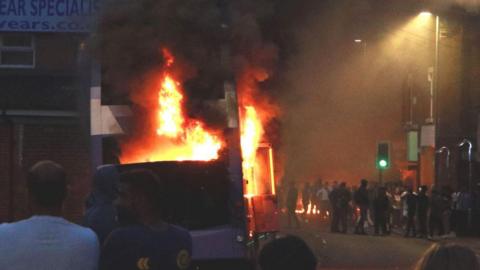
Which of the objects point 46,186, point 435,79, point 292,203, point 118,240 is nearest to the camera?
point 46,186

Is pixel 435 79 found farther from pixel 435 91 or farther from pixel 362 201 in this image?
pixel 362 201

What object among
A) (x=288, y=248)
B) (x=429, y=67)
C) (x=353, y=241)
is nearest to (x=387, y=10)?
(x=353, y=241)

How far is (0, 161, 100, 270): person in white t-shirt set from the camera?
13.5 feet

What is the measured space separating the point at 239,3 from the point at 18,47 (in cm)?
862

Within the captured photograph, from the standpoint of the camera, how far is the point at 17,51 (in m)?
20.1

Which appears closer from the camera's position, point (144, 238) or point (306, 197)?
point (144, 238)

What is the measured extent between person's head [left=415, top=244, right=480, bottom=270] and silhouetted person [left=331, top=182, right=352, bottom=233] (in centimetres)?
2267

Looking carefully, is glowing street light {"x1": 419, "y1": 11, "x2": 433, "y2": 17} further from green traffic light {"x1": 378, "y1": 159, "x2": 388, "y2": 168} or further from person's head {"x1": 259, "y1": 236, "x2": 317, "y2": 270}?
person's head {"x1": 259, "y1": 236, "x2": 317, "y2": 270}

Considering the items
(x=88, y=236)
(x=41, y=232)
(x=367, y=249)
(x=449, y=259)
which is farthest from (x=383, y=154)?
(x=449, y=259)

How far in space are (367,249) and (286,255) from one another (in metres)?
17.9

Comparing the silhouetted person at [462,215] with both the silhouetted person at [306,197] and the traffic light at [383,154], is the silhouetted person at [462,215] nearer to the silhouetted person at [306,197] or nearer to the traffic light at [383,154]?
the traffic light at [383,154]

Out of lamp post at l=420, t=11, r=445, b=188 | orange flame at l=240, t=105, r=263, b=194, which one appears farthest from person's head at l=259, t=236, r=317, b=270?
lamp post at l=420, t=11, r=445, b=188

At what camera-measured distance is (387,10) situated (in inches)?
793

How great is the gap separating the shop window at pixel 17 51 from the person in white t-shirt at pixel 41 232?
53.5 feet
